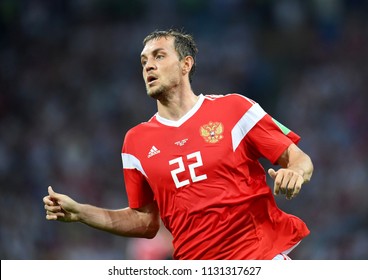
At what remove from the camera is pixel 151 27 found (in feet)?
43.9

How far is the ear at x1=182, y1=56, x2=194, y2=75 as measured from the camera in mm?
5023

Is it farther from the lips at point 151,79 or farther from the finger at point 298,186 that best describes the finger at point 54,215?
the finger at point 298,186

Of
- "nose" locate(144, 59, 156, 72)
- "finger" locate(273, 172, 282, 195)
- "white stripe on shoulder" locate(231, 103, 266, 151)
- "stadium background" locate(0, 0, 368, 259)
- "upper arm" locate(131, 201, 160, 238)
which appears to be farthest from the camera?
"stadium background" locate(0, 0, 368, 259)

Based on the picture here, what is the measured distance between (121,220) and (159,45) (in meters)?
1.13

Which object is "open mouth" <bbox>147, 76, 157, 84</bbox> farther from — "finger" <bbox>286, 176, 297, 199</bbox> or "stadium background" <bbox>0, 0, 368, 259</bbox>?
"stadium background" <bbox>0, 0, 368, 259</bbox>

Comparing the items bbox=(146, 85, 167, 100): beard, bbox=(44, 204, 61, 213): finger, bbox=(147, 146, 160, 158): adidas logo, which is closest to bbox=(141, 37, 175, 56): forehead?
bbox=(146, 85, 167, 100): beard

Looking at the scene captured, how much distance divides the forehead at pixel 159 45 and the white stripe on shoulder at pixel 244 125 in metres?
0.72

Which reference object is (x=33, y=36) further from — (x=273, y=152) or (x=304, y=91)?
(x=273, y=152)

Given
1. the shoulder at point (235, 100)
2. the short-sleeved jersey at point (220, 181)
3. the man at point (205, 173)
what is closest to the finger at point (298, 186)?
the man at point (205, 173)

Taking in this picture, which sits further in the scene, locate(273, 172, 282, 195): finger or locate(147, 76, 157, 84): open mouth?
locate(147, 76, 157, 84): open mouth

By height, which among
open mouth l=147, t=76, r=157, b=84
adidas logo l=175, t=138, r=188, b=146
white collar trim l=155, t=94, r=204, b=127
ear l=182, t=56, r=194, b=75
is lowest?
adidas logo l=175, t=138, r=188, b=146

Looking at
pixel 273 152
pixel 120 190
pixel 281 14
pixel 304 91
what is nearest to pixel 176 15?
pixel 281 14

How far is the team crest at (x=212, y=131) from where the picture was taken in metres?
4.61
